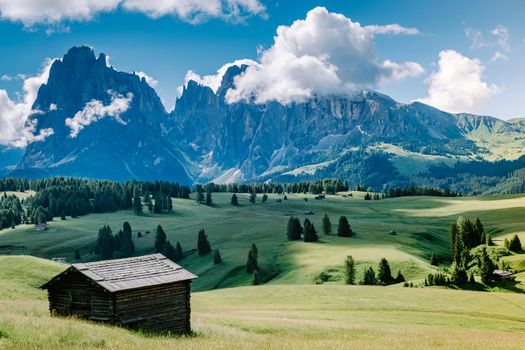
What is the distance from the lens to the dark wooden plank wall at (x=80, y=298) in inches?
1362

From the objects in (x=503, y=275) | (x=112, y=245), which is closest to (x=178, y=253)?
(x=112, y=245)

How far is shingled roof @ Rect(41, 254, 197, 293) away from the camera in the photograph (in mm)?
34562

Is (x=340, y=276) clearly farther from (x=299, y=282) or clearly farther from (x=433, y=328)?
(x=433, y=328)

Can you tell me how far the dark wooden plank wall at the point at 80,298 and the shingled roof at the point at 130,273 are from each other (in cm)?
64

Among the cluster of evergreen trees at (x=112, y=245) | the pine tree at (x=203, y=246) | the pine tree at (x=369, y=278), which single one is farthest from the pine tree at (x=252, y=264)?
the cluster of evergreen trees at (x=112, y=245)

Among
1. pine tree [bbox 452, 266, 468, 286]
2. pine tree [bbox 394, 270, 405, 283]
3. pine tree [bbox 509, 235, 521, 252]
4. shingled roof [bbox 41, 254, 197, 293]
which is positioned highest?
shingled roof [bbox 41, 254, 197, 293]

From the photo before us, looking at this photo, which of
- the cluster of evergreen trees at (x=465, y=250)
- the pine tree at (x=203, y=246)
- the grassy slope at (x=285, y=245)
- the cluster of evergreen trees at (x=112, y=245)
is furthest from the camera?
the cluster of evergreen trees at (x=112, y=245)

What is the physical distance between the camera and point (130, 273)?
36.5 m

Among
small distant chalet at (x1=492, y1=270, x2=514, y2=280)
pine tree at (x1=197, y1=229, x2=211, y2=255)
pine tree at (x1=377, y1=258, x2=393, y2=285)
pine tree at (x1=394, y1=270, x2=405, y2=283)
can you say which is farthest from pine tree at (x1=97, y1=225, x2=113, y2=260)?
small distant chalet at (x1=492, y1=270, x2=514, y2=280)

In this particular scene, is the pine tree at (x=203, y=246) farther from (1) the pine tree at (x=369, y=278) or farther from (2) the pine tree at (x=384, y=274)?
(2) the pine tree at (x=384, y=274)

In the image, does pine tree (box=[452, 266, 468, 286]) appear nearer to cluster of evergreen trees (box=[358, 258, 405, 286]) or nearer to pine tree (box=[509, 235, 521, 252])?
cluster of evergreen trees (box=[358, 258, 405, 286])

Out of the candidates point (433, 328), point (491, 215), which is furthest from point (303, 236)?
point (433, 328)

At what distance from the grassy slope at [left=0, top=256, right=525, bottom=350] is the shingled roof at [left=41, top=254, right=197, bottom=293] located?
10.4 feet

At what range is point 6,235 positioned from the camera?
19600 centimetres
